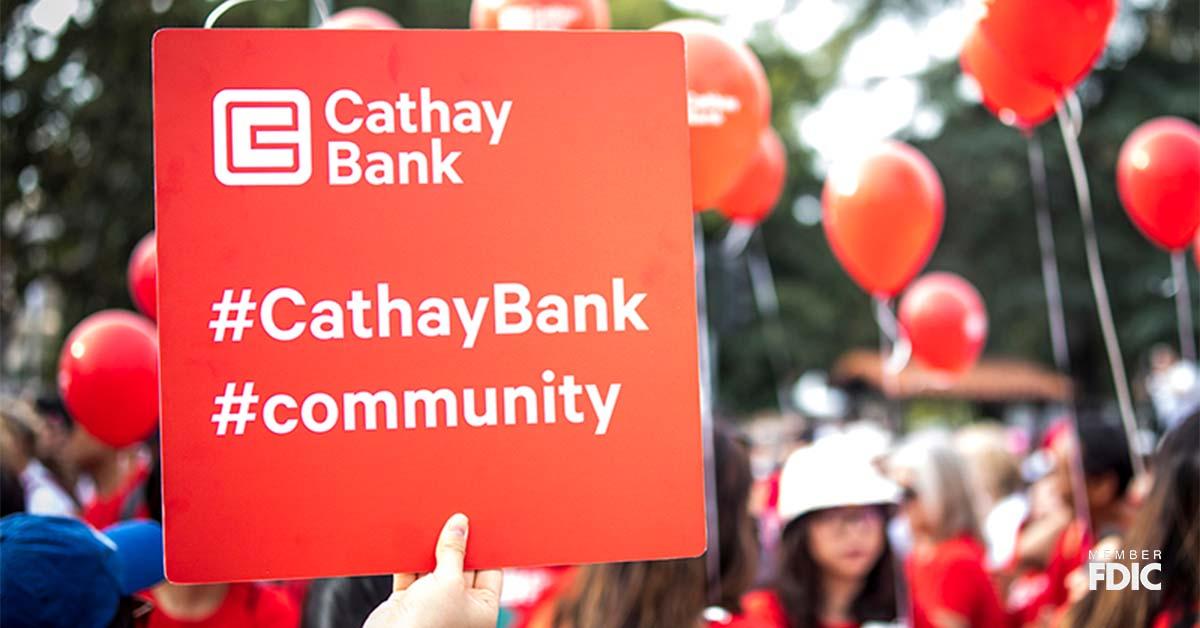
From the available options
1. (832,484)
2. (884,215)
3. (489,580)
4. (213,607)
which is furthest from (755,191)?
(489,580)

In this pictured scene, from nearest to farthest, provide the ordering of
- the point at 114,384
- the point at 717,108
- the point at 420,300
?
the point at 420,300, the point at 717,108, the point at 114,384

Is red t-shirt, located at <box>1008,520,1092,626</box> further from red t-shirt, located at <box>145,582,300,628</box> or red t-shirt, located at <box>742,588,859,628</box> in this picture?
red t-shirt, located at <box>145,582,300,628</box>

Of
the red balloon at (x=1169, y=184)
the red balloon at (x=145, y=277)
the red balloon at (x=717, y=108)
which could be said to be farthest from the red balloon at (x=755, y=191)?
the red balloon at (x=145, y=277)

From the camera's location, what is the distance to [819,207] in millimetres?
23609

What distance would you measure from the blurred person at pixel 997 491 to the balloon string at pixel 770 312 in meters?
15.0

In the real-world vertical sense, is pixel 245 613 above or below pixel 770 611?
above

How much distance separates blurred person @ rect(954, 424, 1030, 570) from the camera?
5102 millimetres

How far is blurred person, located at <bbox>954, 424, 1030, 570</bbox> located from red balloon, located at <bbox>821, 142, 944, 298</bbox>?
962mm

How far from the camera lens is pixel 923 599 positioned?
4.18 meters

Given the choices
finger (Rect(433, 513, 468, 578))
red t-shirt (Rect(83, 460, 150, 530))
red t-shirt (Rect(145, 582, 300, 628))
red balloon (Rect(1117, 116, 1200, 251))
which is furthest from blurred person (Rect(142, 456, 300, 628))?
red balloon (Rect(1117, 116, 1200, 251))

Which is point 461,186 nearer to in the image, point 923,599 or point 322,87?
point 322,87

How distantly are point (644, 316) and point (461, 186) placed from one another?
35 centimetres

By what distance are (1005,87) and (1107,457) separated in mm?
1314

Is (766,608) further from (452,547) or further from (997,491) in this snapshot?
(997,491)
